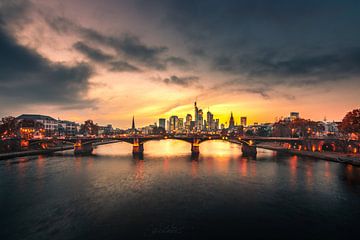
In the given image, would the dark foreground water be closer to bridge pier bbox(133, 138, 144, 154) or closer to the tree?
the tree

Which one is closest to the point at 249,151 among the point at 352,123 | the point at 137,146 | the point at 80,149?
the point at 352,123

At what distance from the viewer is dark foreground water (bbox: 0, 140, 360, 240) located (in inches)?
850

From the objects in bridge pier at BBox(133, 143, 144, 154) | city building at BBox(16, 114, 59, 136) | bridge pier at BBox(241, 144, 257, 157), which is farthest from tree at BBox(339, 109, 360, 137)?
city building at BBox(16, 114, 59, 136)

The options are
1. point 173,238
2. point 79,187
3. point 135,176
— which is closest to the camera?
point 173,238

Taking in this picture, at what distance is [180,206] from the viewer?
28766 mm

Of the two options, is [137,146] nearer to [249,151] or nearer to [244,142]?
[244,142]

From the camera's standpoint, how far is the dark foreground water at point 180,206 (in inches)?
850

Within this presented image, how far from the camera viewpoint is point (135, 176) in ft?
160

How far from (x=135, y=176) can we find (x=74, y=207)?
2054 cm

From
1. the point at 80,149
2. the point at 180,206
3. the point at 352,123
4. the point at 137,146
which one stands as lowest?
the point at 180,206

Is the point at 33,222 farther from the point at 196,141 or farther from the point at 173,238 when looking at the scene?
the point at 196,141

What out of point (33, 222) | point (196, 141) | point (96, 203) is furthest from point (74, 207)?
point (196, 141)

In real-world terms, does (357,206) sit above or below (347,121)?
below

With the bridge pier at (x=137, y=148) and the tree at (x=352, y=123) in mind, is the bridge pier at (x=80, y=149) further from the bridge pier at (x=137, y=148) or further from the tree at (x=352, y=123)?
the tree at (x=352, y=123)
